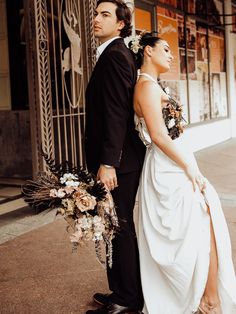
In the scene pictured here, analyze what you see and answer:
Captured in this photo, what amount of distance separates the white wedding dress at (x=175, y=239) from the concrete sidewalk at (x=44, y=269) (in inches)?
24.0

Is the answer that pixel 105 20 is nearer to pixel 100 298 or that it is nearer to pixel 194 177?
pixel 194 177

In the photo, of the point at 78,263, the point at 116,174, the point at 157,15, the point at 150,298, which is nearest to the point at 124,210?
the point at 116,174

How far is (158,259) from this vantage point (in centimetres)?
280

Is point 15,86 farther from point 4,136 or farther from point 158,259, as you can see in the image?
point 158,259

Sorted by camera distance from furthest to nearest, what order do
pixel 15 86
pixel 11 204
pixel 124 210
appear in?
1. pixel 15 86
2. pixel 11 204
3. pixel 124 210

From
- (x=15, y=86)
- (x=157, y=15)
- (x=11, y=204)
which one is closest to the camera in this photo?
(x=11, y=204)

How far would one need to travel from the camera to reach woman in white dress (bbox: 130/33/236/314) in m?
2.75

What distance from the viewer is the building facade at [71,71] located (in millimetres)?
5730

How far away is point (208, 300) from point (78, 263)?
1.45 m

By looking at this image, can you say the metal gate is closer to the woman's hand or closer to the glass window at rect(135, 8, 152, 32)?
the glass window at rect(135, 8, 152, 32)

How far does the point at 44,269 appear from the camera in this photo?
3.90 metres

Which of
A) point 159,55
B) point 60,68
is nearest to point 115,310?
point 159,55

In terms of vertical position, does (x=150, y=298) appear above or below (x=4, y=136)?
below

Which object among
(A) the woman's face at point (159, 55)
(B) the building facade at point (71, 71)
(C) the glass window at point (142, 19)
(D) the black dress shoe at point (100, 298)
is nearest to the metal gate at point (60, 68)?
(B) the building facade at point (71, 71)
